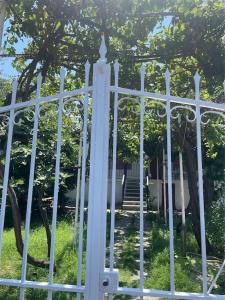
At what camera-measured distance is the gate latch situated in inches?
93.3

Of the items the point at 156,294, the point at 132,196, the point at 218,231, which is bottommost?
the point at 156,294

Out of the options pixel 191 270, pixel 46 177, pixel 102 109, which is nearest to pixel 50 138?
pixel 46 177

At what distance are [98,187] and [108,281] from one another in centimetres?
61

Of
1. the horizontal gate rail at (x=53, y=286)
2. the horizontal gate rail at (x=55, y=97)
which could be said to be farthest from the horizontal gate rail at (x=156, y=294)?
the horizontal gate rail at (x=55, y=97)

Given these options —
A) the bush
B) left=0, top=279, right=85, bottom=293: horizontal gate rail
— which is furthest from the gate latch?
the bush

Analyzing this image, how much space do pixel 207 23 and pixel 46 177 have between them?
5.98 m

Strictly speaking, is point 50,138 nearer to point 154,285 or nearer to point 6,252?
point 6,252

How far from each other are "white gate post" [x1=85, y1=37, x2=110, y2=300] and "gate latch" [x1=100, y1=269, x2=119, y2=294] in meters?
0.02

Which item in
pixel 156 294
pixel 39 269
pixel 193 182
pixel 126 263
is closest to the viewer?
pixel 156 294

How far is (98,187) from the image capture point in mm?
2457

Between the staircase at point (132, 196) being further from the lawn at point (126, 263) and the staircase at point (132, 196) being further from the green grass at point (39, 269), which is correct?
the green grass at point (39, 269)

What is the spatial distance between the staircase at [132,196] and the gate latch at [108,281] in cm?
1440

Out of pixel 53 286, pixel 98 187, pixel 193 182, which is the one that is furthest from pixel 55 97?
pixel 193 182

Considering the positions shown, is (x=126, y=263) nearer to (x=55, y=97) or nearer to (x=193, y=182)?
(x=193, y=182)
